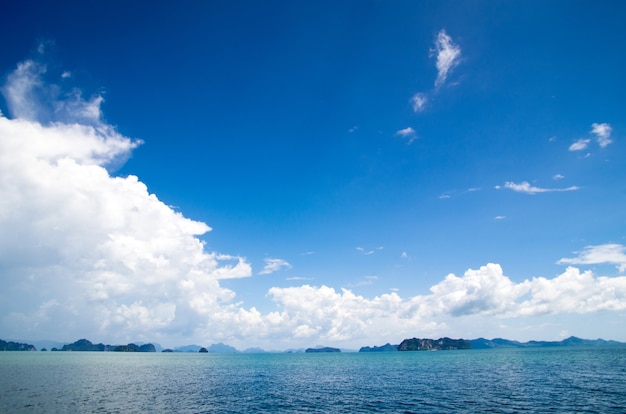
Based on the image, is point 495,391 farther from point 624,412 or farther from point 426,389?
point 624,412

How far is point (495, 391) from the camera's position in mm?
66250

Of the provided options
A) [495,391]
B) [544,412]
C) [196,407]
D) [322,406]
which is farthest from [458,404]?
[196,407]

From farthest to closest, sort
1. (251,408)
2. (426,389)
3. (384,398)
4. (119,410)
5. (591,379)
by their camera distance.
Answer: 1. (591,379)
2. (426,389)
3. (384,398)
4. (251,408)
5. (119,410)

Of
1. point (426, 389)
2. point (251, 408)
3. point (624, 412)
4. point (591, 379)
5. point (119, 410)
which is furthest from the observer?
point (591, 379)

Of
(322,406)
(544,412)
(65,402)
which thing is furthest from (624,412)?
(65,402)

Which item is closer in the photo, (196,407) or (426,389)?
(196,407)

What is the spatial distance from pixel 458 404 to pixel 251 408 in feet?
109

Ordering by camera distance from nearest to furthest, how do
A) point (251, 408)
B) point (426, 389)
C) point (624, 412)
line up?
point (624, 412) → point (251, 408) → point (426, 389)

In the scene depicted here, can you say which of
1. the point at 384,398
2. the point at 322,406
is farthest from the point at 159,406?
the point at 384,398

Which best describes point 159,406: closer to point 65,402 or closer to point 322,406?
point 65,402

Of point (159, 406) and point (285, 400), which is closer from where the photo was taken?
point (159, 406)

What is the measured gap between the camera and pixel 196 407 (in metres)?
56.0

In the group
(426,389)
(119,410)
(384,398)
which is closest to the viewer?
(119,410)

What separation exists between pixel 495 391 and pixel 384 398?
74.5 feet
